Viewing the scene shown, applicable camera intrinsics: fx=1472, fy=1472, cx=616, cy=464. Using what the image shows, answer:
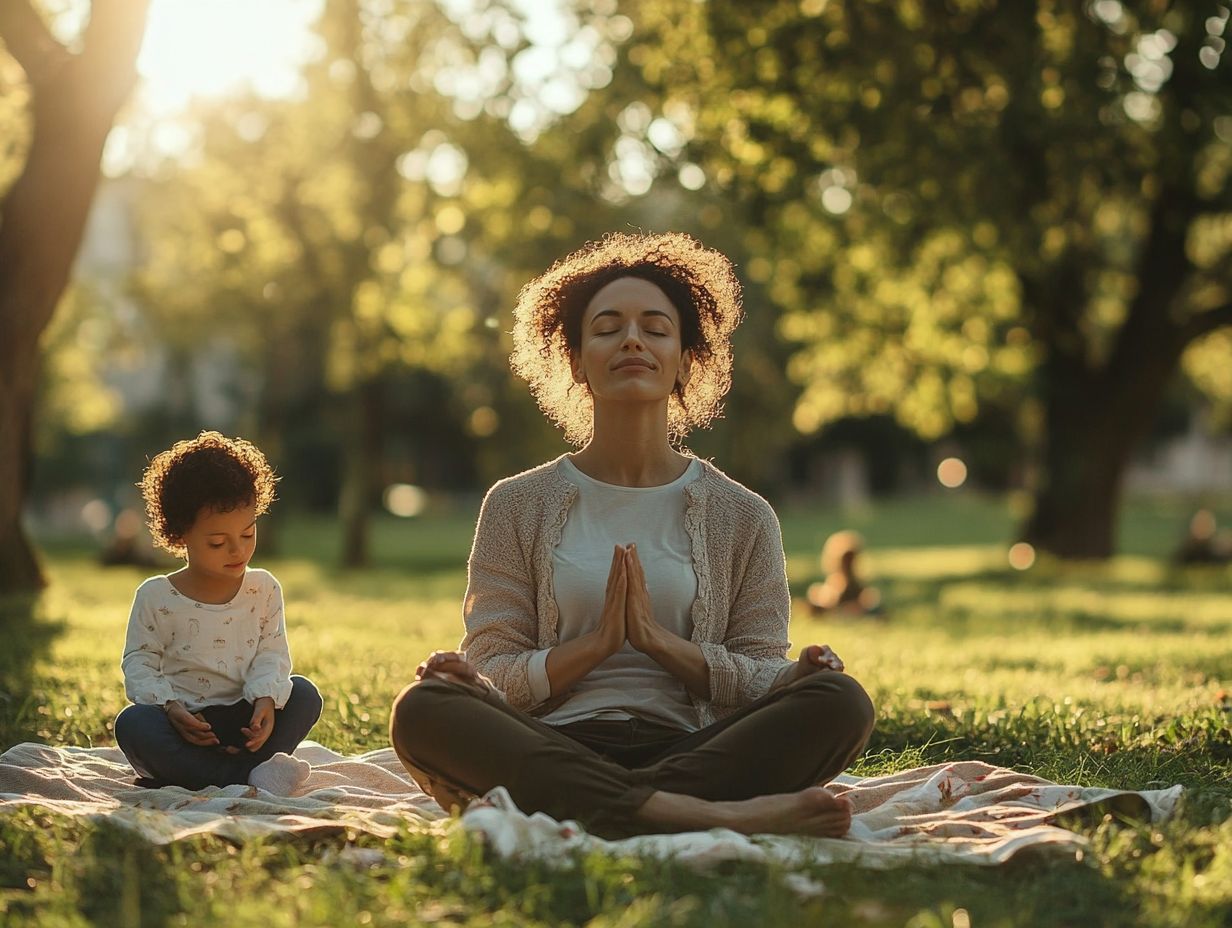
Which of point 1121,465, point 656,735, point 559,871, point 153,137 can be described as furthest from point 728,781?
point 153,137

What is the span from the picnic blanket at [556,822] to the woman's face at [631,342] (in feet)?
4.80

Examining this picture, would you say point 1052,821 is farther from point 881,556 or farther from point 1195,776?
point 881,556

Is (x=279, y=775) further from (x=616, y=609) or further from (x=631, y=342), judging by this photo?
(x=631, y=342)

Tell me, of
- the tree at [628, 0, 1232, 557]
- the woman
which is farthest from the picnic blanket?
the tree at [628, 0, 1232, 557]

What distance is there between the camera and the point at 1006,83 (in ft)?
44.1

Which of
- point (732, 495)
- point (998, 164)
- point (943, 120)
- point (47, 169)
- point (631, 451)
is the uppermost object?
point (943, 120)

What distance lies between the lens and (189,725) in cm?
507

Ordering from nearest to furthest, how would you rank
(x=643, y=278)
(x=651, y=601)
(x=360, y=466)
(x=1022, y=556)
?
(x=651, y=601)
(x=643, y=278)
(x=1022, y=556)
(x=360, y=466)

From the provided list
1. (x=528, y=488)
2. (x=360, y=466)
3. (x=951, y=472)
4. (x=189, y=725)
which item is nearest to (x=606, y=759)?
Answer: (x=528, y=488)

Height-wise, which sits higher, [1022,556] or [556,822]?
[1022,556]

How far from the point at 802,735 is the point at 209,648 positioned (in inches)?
85.7

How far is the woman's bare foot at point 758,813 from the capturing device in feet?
14.1

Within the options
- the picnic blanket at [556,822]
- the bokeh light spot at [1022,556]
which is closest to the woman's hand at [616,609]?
the picnic blanket at [556,822]

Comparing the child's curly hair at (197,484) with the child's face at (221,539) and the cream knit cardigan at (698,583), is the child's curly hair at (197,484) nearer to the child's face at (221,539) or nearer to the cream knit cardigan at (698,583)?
the child's face at (221,539)
